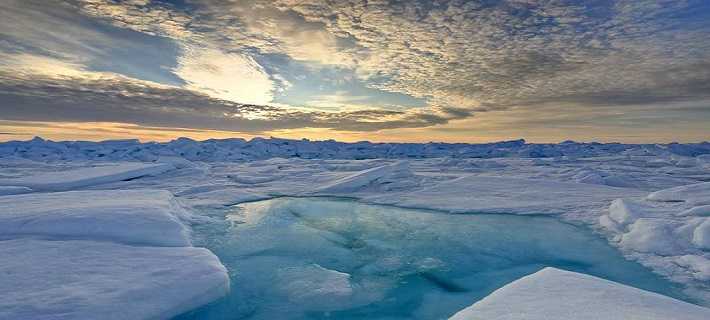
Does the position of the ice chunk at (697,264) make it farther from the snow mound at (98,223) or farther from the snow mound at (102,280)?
the snow mound at (98,223)

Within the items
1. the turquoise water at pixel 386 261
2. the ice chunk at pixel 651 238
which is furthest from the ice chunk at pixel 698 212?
the turquoise water at pixel 386 261

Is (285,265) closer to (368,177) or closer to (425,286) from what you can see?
(425,286)

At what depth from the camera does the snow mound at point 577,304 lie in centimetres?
207

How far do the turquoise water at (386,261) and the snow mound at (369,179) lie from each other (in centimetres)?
382

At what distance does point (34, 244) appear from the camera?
11.6 ft

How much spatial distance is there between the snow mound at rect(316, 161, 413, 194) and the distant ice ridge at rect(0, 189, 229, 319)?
6.50 meters

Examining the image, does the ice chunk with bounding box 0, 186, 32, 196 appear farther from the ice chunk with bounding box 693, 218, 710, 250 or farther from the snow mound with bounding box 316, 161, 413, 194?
the ice chunk with bounding box 693, 218, 710, 250

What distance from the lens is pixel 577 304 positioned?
2240 millimetres

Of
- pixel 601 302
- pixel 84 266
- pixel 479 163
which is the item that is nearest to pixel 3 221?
pixel 84 266

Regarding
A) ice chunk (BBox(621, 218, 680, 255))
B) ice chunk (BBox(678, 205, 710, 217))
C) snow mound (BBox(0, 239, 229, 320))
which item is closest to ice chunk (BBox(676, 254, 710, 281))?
ice chunk (BBox(621, 218, 680, 255))

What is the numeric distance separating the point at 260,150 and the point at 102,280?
34.6 m

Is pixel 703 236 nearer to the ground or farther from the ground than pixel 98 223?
farther from the ground

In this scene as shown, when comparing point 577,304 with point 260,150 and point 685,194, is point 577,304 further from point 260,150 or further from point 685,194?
point 260,150

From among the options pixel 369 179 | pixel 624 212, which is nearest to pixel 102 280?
pixel 624 212
